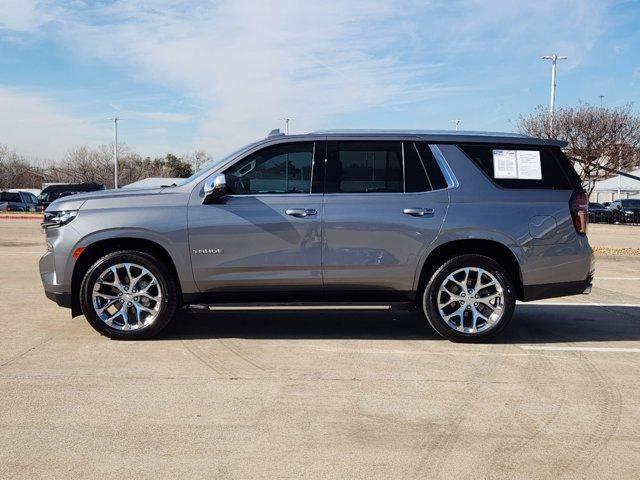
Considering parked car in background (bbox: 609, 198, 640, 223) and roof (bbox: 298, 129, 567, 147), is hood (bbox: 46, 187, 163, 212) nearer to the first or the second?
roof (bbox: 298, 129, 567, 147)

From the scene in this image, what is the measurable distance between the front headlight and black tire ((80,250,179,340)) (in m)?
0.47

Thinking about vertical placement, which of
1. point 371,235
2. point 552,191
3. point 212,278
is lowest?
point 212,278

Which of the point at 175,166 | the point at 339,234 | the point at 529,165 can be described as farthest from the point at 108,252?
the point at 175,166

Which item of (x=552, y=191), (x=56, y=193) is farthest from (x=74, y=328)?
(x=56, y=193)

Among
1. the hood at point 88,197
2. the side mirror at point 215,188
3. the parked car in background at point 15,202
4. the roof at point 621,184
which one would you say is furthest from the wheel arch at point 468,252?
the roof at point 621,184

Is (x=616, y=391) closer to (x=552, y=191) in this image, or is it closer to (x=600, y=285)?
(x=552, y=191)

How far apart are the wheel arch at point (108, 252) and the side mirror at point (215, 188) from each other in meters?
0.63

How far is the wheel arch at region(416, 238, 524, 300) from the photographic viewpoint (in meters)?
6.09

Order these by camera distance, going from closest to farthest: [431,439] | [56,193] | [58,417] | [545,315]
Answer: [431,439], [58,417], [545,315], [56,193]

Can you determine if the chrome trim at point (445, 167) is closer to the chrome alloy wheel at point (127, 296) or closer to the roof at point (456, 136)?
the roof at point (456, 136)

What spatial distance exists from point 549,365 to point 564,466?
2.04m

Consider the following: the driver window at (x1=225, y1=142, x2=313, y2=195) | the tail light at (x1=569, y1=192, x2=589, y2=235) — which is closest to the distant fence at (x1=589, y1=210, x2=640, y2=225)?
the tail light at (x1=569, y1=192, x2=589, y2=235)

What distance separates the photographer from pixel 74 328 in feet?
21.7

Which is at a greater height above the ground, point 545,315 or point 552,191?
point 552,191
